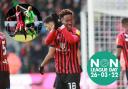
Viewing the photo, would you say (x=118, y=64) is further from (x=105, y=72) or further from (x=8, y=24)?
(x=8, y=24)

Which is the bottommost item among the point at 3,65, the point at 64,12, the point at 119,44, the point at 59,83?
the point at 59,83

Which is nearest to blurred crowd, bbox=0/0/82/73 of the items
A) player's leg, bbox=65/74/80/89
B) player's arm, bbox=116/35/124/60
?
player's leg, bbox=65/74/80/89

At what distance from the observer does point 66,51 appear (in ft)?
16.2

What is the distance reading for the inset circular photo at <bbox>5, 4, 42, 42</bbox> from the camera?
194 inches

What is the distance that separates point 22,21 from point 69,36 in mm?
331

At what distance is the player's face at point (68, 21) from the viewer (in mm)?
4934

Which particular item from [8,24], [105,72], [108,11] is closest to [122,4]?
[108,11]

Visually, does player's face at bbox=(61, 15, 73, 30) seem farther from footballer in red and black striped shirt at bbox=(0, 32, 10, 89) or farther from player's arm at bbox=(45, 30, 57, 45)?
footballer in red and black striped shirt at bbox=(0, 32, 10, 89)

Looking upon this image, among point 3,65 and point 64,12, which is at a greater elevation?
point 64,12

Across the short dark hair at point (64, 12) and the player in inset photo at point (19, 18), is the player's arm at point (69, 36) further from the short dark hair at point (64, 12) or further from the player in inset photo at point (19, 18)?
the player in inset photo at point (19, 18)

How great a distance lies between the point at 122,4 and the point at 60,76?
655 millimetres

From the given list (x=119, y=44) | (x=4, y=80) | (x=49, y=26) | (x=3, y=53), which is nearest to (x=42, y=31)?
(x=49, y=26)

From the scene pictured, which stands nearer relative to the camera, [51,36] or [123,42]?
[51,36]

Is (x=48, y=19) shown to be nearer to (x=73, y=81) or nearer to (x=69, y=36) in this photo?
(x=69, y=36)
